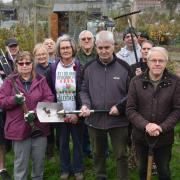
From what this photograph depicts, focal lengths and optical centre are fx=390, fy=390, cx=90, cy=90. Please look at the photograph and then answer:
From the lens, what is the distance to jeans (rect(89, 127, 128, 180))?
4.43m

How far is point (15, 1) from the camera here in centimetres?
1584

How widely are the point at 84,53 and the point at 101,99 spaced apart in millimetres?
1101

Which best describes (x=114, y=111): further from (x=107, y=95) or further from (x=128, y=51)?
(x=128, y=51)

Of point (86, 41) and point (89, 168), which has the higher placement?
point (86, 41)

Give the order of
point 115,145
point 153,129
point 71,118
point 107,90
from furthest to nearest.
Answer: point 71,118, point 115,145, point 107,90, point 153,129

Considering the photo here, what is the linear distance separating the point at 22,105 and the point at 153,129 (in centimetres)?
148

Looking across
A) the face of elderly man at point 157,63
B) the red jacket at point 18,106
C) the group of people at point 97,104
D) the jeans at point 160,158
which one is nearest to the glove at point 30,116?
the group of people at point 97,104

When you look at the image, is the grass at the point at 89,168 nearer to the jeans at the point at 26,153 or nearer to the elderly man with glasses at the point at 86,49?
the jeans at the point at 26,153

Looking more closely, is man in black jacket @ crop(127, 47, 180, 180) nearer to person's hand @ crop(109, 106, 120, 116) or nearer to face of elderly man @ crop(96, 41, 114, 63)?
person's hand @ crop(109, 106, 120, 116)

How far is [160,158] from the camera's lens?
4098mm

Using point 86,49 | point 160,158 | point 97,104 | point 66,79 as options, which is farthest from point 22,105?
point 160,158

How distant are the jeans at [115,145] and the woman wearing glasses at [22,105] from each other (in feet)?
1.98

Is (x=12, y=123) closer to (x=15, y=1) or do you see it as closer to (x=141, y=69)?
(x=141, y=69)


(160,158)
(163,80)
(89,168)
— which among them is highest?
(163,80)
